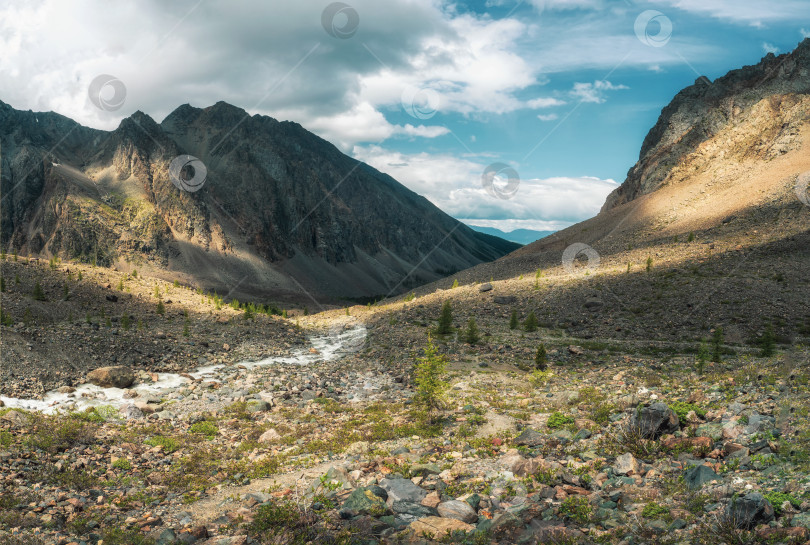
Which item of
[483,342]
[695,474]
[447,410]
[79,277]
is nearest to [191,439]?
[447,410]

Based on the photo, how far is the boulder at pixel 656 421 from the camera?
12359 mm

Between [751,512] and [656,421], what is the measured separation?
16.0ft

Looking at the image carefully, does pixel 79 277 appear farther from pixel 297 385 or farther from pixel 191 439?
pixel 191 439

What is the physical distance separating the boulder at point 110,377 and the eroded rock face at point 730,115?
9829 centimetres

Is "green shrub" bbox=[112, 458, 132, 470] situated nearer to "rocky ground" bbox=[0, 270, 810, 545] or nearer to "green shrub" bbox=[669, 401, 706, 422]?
"rocky ground" bbox=[0, 270, 810, 545]

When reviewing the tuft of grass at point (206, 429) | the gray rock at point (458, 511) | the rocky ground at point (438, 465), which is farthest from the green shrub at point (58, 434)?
the gray rock at point (458, 511)

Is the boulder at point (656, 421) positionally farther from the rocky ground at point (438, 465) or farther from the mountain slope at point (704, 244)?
the mountain slope at point (704, 244)

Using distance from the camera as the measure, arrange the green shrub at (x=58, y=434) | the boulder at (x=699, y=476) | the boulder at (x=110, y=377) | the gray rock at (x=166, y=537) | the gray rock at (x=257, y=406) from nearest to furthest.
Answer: the boulder at (x=699, y=476) → the gray rock at (x=166, y=537) → the green shrub at (x=58, y=434) → the gray rock at (x=257, y=406) → the boulder at (x=110, y=377)

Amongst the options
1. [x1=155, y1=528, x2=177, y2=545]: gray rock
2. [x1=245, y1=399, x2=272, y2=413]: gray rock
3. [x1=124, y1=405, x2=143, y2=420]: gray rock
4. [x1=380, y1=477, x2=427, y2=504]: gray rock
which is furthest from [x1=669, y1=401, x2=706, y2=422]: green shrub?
[x1=124, y1=405, x2=143, y2=420]: gray rock

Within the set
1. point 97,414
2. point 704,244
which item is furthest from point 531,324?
point 704,244

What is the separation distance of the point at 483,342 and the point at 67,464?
27.8 m

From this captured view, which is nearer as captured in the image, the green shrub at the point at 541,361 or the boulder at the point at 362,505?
the boulder at the point at 362,505

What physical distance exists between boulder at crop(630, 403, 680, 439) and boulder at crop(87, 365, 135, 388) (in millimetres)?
25363

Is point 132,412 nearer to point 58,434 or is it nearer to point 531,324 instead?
point 58,434
